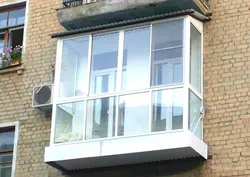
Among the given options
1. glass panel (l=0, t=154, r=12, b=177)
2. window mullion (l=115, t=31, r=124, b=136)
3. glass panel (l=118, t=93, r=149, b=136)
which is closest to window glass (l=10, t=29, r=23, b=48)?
glass panel (l=0, t=154, r=12, b=177)

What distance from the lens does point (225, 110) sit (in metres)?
11.2

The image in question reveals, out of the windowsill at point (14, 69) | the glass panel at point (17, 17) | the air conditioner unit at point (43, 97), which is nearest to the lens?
the air conditioner unit at point (43, 97)

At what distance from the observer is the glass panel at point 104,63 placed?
459 inches

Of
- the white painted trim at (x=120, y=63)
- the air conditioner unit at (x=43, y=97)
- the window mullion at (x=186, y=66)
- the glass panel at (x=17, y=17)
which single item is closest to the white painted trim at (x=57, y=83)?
the air conditioner unit at (x=43, y=97)

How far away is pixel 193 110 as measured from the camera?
11.2 meters

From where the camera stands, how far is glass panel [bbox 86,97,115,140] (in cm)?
1126

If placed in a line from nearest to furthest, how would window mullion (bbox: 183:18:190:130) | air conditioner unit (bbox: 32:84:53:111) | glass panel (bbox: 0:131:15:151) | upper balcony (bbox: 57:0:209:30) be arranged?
window mullion (bbox: 183:18:190:130) < upper balcony (bbox: 57:0:209:30) < air conditioner unit (bbox: 32:84:53:111) < glass panel (bbox: 0:131:15:151)

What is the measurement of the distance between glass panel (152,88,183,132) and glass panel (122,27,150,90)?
0.37 m

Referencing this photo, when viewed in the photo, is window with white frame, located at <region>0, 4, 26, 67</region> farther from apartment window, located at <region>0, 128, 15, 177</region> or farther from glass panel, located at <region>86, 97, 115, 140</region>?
glass panel, located at <region>86, 97, 115, 140</region>

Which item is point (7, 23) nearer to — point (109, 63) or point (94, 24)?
point (94, 24)

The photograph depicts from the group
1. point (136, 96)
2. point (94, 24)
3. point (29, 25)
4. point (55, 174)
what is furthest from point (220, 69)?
point (29, 25)

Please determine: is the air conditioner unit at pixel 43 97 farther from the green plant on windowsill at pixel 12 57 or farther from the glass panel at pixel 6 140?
the green plant on windowsill at pixel 12 57

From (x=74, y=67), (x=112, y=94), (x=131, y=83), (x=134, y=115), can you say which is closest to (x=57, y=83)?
(x=74, y=67)

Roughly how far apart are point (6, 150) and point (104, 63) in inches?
104
